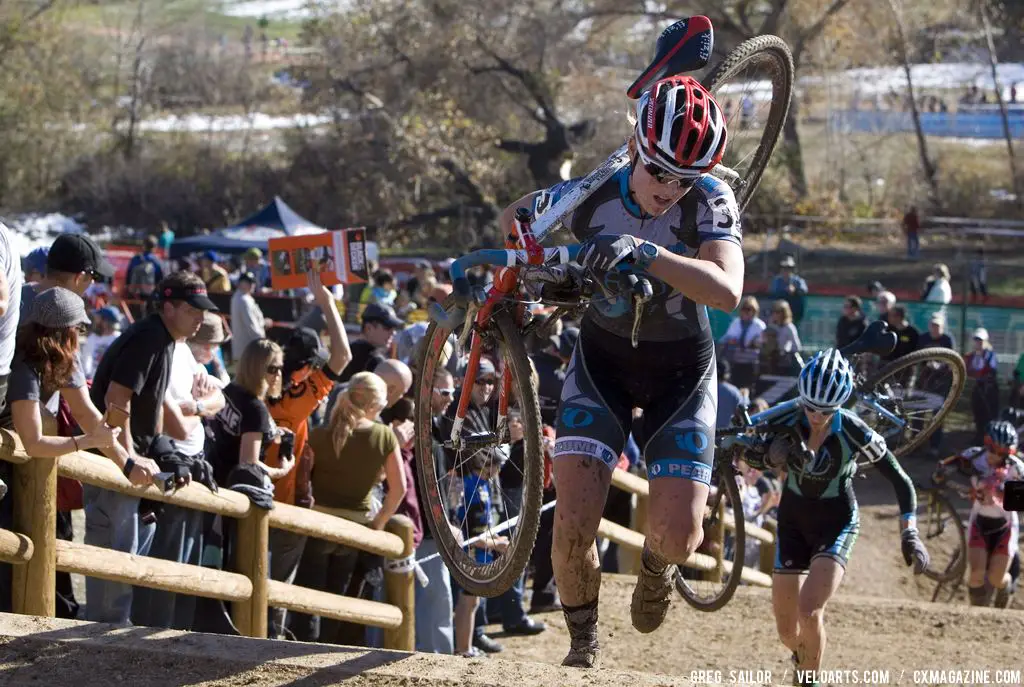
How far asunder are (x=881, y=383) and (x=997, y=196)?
31685mm

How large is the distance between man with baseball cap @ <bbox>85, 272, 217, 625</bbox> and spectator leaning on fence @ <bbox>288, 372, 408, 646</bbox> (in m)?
1.19

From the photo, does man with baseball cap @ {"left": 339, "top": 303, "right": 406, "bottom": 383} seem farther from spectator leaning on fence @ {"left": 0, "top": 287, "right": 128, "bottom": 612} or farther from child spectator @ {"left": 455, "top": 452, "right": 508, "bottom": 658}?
spectator leaning on fence @ {"left": 0, "top": 287, "right": 128, "bottom": 612}

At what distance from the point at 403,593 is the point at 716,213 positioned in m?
4.01

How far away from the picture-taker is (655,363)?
5086 millimetres

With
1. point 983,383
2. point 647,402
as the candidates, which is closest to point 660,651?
point 647,402

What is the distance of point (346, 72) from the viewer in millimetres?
38719

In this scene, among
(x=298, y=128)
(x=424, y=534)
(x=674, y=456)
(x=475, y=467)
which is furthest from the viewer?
(x=298, y=128)

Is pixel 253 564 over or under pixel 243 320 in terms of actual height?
under

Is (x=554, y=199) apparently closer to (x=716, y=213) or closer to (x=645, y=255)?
(x=716, y=213)

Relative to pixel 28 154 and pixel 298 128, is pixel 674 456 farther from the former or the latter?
pixel 28 154

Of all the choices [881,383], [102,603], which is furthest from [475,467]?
[881,383]

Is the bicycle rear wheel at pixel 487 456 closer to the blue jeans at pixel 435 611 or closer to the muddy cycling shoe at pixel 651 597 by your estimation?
the muddy cycling shoe at pixel 651 597

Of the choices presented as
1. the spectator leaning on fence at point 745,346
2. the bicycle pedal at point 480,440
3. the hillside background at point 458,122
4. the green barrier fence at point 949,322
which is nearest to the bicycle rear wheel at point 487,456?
the bicycle pedal at point 480,440

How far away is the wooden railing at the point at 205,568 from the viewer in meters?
5.60
